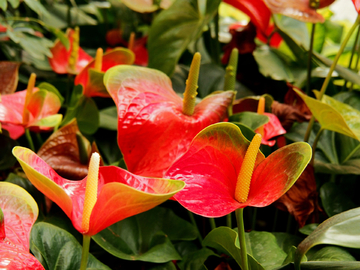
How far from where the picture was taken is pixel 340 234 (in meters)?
0.30

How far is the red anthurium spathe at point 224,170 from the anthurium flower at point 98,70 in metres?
0.31

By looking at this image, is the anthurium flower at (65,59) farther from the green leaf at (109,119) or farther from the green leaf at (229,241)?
the green leaf at (229,241)

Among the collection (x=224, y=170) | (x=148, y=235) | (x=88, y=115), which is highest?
(x=224, y=170)

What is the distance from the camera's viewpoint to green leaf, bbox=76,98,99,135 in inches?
26.2

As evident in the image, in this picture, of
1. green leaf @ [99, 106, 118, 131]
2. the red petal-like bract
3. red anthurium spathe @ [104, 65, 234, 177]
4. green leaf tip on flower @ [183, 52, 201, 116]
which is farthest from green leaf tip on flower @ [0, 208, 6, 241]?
the red petal-like bract

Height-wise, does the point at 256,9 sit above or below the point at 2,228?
above

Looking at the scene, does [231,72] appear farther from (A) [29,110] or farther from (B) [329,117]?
(A) [29,110]

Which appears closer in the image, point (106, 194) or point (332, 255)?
point (106, 194)

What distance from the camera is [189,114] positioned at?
0.51m

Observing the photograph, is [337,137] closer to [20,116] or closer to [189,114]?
[189,114]

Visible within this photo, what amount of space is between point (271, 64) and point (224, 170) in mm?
533

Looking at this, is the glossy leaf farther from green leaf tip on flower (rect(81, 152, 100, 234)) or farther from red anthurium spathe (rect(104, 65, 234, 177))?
green leaf tip on flower (rect(81, 152, 100, 234))

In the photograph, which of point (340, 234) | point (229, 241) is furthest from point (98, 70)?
point (340, 234)

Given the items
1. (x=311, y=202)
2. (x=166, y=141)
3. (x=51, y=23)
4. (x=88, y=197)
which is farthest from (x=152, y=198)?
(x=51, y=23)
